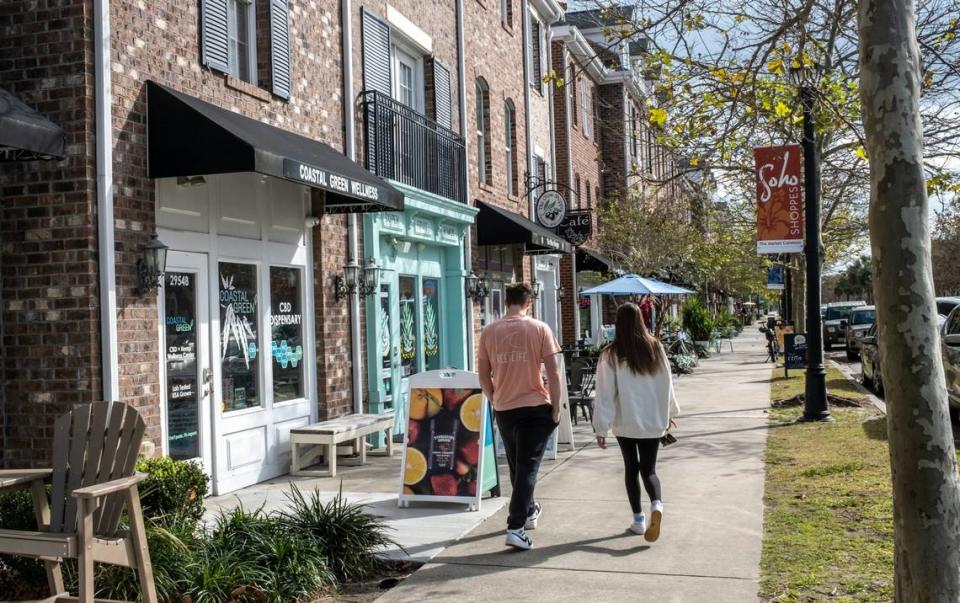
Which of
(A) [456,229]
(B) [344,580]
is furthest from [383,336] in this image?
(B) [344,580]

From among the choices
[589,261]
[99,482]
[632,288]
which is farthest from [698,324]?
[99,482]

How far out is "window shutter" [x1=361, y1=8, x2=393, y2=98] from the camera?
11.8m

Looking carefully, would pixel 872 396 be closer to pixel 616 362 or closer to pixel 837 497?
pixel 837 497

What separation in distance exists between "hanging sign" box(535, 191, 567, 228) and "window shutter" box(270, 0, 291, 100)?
9.91m

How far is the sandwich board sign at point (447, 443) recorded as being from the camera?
7719 mm

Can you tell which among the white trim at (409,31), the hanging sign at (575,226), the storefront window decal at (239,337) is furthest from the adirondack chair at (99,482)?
the hanging sign at (575,226)

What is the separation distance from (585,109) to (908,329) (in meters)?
23.5

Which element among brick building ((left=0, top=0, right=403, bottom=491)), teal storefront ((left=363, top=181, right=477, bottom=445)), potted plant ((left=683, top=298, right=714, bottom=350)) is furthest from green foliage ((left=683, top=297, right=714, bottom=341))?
brick building ((left=0, top=0, right=403, bottom=491))

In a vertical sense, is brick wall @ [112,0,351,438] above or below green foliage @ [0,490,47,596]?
above

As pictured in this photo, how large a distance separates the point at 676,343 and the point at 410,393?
18.1 meters

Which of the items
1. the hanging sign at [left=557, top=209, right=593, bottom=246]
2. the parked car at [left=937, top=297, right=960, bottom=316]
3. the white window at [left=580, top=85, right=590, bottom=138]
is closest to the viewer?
the parked car at [left=937, top=297, right=960, bottom=316]

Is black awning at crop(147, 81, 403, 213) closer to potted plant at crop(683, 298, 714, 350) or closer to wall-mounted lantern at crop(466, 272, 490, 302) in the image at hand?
wall-mounted lantern at crop(466, 272, 490, 302)

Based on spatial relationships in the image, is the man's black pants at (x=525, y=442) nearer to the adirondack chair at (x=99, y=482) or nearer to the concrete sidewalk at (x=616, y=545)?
the concrete sidewalk at (x=616, y=545)

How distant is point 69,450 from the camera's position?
16.0ft
